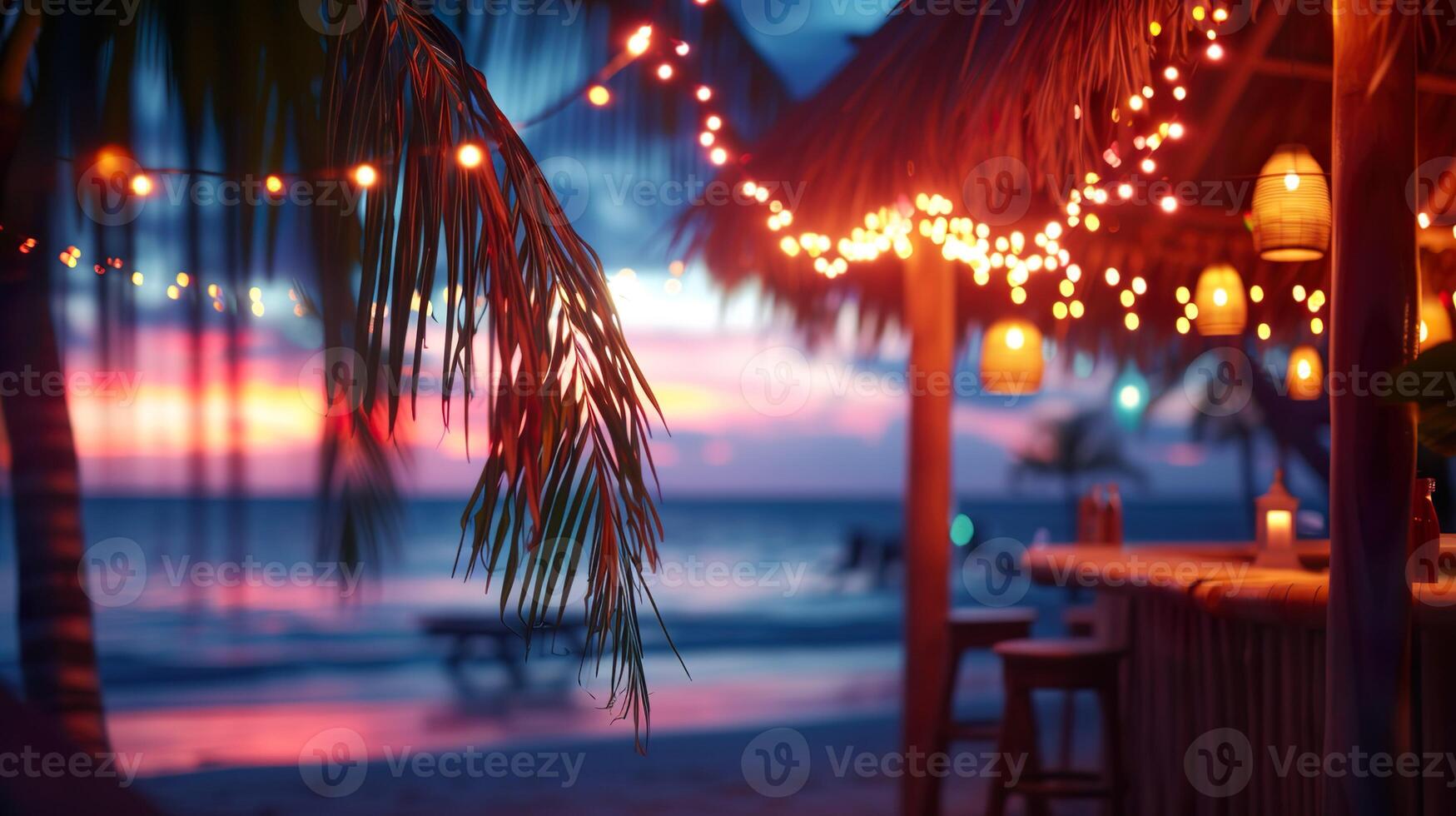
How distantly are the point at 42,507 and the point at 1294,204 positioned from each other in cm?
333

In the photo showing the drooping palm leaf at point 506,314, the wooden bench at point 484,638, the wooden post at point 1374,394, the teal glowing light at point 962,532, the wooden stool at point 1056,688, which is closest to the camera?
the drooping palm leaf at point 506,314

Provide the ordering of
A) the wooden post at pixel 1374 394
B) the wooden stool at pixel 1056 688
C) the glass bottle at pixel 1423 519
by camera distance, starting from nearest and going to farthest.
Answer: the wooden post at pixel 1374 394, the glass bottle at pixel 1423 519, the wooden stool at pixel 1056 688

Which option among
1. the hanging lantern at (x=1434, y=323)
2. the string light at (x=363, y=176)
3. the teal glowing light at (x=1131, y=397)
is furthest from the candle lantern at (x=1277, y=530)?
the string light at (x=363, y=176)

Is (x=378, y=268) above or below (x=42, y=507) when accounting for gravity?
above

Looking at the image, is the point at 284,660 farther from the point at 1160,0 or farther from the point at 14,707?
the point at 1160,0

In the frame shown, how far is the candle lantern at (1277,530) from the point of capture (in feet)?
10.4

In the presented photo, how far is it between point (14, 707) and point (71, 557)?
2.24 ft

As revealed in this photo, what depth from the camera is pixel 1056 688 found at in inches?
128

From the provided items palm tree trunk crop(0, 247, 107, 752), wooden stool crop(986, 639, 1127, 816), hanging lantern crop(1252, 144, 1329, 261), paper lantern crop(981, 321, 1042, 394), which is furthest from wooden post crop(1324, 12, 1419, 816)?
palm tree trunk crop(0, 247, 107, 752)

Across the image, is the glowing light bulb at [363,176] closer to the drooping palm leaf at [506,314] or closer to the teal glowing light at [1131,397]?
the drooping palm leaf at [506,314]

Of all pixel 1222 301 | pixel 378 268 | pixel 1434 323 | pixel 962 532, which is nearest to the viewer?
pixel 378 268

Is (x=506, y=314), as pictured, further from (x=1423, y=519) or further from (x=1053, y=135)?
(x=1423, y=519)

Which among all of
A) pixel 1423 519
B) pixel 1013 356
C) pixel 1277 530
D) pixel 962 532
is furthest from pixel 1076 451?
pixel 1423 519

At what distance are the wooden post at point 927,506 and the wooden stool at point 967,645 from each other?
5.6 inches
